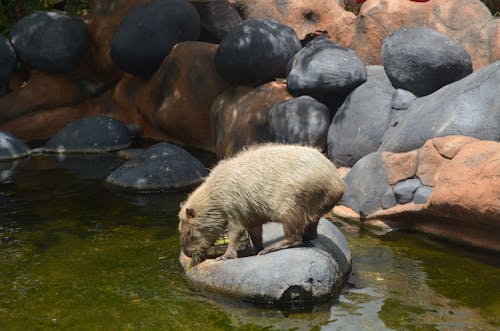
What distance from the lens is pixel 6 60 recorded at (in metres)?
13.9

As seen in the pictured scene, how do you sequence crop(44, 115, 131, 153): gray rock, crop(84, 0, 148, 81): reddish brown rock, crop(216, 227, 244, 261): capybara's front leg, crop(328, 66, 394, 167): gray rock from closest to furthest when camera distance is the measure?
crop(216, 227, 244, 261): capybara's front leg < crop(328, 66, 394, 167): gray rock < crop(44, 115, 131, 153): gray rock < crop(84, 0, 148, 81): reddish brown rock

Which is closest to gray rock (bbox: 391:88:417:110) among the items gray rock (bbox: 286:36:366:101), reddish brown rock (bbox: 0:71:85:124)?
gray rock (bbox: 286:36:366:101)

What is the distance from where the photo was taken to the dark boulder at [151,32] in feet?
43.8

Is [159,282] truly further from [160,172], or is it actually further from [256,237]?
[160,172]

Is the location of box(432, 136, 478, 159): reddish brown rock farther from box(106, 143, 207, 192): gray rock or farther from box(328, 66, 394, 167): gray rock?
box(106, 143, 207, 192): gray rock

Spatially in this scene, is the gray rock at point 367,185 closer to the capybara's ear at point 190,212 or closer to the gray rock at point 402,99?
the gray rock at point 402,99

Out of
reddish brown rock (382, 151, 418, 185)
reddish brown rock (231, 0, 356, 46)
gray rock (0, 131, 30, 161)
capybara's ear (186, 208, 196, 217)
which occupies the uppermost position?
reddish brown rock (231, 0, 356, 46)

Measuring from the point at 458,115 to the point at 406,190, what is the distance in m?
Answer: 0.99

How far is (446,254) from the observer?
294 inches

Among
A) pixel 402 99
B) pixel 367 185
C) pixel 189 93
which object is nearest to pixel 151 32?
pixel 189 93

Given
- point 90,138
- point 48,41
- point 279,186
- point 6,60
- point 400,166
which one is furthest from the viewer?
point 48,41

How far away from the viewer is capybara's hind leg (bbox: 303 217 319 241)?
21.7ft

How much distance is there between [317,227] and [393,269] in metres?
0.77

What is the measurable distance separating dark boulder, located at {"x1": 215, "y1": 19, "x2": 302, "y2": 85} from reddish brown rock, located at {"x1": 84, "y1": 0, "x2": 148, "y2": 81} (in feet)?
10.1
